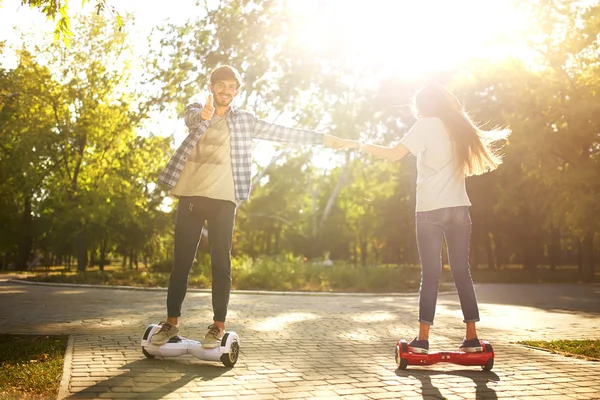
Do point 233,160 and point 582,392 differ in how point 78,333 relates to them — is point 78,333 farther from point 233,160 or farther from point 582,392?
point 582,392

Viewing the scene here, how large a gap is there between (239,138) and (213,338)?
66.0 inches

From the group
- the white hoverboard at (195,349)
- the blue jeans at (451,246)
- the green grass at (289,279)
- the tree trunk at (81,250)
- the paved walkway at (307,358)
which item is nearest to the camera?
the paved walkway at (307,358)

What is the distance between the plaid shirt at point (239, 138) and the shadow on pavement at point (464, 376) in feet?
6.49

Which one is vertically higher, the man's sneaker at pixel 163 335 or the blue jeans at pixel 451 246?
the blue jeans at pixel 451 246

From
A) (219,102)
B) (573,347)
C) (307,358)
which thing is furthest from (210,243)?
(573,347)

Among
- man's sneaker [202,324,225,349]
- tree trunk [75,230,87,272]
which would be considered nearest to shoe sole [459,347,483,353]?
man's sneaker [202,324,225,349]

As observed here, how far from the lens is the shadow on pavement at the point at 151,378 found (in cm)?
421

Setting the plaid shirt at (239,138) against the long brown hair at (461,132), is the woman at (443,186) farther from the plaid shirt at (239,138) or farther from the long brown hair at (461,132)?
the plaid shirt at (239,138)

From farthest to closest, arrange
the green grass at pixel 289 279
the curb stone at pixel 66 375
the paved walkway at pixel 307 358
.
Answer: the green grass at pixel 289 279
the paved walkway at pixel 307 358
the curb stone at pixel 66 375

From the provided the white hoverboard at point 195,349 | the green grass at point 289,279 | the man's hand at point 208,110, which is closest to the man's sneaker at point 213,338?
the white hoverboard at point 195,349

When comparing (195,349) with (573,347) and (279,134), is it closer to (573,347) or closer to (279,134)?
(279,134)

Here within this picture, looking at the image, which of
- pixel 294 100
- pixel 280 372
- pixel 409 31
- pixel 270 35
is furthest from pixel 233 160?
pixel 409 31

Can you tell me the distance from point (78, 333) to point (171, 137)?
20.3m

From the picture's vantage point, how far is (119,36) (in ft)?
85.8
